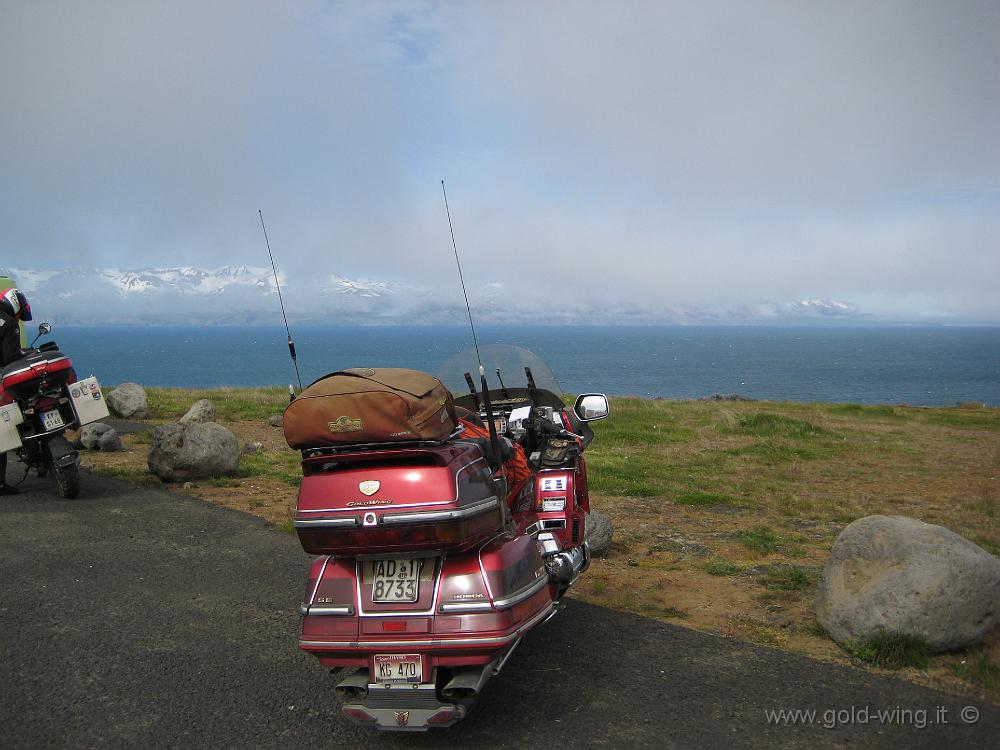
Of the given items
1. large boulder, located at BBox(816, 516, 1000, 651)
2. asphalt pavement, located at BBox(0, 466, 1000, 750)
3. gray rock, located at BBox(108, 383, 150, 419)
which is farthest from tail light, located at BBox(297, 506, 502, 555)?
gray rock, located at BBox(108, 383, 150, 419)

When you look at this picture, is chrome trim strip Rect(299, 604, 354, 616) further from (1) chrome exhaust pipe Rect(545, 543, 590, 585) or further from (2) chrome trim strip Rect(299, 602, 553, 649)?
(1) chrome exhaust pipe Rect(545, 543, 590, 585)

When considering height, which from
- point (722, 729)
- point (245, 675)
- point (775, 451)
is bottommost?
point (775, 451)

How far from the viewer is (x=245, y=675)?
4.82 metres

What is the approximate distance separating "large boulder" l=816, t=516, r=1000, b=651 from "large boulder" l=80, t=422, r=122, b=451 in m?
Result: 10.5

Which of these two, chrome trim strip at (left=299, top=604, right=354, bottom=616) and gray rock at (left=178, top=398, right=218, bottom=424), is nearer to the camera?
chrome trim strip at (left=299, top=604, right=354, bottom=616)

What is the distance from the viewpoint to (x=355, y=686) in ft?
13.1

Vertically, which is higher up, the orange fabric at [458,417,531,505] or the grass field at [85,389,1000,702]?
Result: the orange fabric at [458,417,531,505]

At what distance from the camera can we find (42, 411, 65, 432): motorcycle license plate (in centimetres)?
916

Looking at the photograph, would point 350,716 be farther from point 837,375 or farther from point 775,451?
point 837,375

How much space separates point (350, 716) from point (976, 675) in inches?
135

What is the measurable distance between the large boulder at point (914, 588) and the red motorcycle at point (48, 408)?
7.73 meters

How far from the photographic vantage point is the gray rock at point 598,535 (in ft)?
24.9

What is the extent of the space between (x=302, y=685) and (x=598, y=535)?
3547 millimetres

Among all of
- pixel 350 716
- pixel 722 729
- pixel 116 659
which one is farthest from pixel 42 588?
pixel 722 729
